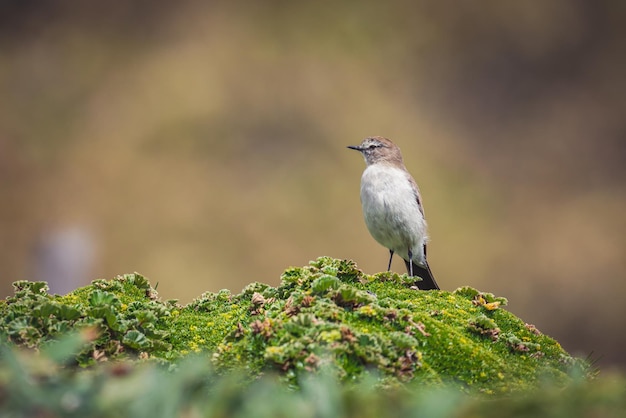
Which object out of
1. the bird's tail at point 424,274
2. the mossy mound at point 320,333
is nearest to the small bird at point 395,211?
the bird's tail at point 424,274

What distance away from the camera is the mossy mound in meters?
4.02

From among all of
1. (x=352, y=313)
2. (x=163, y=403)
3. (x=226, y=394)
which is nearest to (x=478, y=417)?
(x=226, y=394)

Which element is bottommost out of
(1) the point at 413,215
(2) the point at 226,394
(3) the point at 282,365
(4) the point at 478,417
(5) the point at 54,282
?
(4) the point at 478,417

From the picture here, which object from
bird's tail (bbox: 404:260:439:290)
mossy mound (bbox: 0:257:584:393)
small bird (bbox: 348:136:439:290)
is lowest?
mossy mound (bbox: 0:257:584:393)

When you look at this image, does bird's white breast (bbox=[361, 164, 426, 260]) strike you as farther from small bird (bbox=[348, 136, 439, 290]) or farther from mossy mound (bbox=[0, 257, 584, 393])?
mossy mound (bbox=[0, 257, 584, 393])

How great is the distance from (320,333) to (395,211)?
15.5 ft

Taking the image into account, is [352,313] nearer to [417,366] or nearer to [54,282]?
[417,366]

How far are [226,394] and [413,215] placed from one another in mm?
6937

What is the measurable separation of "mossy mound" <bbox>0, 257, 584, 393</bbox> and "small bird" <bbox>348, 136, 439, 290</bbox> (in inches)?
112

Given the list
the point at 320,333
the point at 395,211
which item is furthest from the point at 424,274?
the point at 320,333

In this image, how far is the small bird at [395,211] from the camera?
866cm

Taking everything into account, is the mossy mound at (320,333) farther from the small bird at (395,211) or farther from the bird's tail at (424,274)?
the bird's tail at (424,274)

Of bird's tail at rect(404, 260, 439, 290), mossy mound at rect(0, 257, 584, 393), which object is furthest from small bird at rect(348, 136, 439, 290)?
mossy mound at rect(0, 257, 584, 393)

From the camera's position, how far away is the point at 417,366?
425 centimetres
